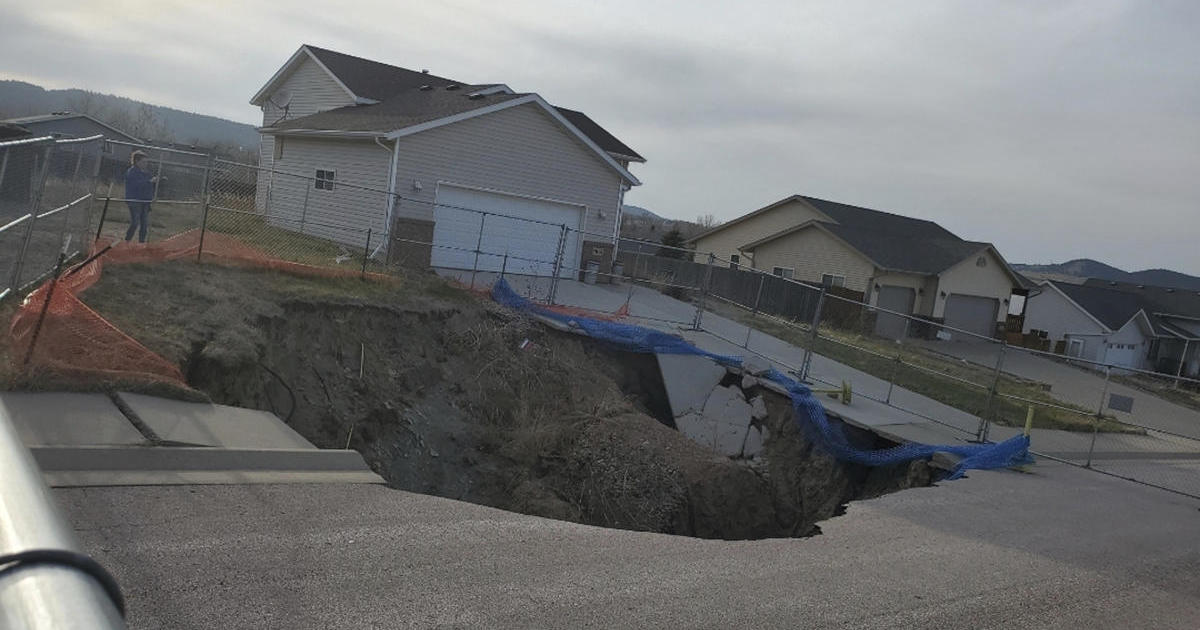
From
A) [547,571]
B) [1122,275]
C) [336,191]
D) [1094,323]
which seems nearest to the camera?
[547,571]

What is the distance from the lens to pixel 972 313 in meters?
42.8

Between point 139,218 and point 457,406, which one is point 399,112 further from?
point 457,406

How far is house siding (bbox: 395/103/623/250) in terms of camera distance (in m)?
22.2

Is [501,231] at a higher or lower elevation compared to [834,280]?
lower

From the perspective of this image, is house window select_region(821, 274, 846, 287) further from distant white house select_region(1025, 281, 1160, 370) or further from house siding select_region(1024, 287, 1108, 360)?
house siding select_region(1024, 287, 1108, 360)

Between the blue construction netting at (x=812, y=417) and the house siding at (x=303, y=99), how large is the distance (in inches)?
543

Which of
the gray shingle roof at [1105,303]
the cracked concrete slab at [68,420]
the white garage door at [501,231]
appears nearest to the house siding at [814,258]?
the white garage door at [501,231]

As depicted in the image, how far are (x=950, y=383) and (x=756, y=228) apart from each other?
25013 millimetres

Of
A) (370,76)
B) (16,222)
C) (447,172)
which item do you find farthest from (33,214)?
(370,76)

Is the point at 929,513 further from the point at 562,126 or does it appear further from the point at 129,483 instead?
the point at 562,126

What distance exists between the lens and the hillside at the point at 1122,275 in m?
101

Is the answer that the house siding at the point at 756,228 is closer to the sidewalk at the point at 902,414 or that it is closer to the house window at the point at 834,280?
the house window at the point at 834,280

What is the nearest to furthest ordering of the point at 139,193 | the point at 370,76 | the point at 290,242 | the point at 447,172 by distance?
1. the point at 139,193
2. the point at 290,242
3. the point at 447,172
4. the point at 370,76

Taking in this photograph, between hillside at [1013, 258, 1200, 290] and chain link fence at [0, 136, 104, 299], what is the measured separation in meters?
82.2
